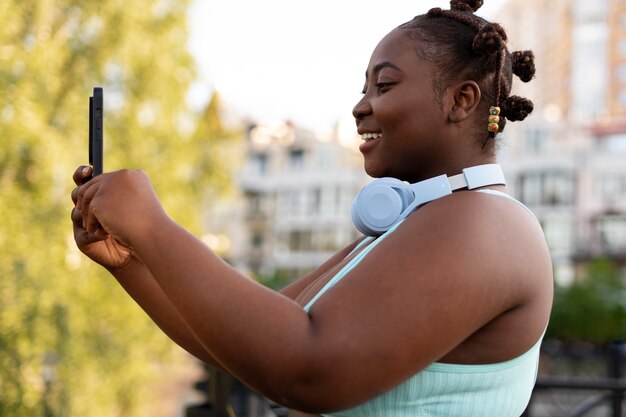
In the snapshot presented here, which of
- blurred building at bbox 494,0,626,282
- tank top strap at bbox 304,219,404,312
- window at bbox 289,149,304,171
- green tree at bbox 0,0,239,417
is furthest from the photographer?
window at bbox 289,149,304,171

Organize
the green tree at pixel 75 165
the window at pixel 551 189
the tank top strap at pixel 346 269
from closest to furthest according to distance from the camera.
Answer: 1. the tank top strap at pixel 346 269
2. the green tree at pixel 75 165
3. the window at pixel 551 189

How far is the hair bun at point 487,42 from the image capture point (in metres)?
1.01

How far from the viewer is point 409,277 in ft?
2.64

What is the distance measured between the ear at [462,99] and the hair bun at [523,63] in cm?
20

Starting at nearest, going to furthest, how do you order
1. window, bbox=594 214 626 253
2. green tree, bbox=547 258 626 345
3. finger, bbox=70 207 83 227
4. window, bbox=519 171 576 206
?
finger, bbox=70 207 83 227 → green tree, bbox=547 258 626 345 → window, bbox=519 171 576 206 → window, bbox=594 214 626 253

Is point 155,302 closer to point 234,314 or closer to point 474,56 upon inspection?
point 234,314

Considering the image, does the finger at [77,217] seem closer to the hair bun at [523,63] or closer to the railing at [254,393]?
the hair bun at [523,63]

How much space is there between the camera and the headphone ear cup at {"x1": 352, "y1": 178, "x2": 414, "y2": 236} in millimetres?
1001

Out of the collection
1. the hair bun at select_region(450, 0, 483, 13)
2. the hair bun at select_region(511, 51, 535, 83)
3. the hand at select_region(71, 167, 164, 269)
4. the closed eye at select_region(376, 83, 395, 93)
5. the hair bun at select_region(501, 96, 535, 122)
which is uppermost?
the hair bun at select_region(450, 0, 483, 13)

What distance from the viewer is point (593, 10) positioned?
5712 centimetres

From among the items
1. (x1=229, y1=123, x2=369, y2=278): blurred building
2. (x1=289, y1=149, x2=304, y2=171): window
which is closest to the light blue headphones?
(x1=229, y1=123, x2=369, y2=278): blurred building

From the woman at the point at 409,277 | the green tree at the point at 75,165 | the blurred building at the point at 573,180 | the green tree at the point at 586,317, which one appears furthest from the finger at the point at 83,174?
the blurred building at the point at 573,180

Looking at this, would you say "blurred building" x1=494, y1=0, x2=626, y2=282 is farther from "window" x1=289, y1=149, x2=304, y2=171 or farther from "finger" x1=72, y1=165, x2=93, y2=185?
"finger" x1=72, y1=165, x2=93, y2=185

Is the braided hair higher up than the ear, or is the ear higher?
the braided hair
